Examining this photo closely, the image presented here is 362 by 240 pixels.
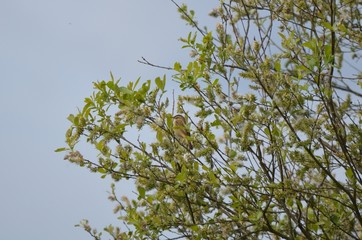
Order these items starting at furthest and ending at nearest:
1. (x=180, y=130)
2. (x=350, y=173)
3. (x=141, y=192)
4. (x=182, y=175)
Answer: (x=180, y=130), (x=141, y=192), (x=350, y=173), (x=182, y=175)

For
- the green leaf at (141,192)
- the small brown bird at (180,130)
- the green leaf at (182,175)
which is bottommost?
the green leaf at (182,175)

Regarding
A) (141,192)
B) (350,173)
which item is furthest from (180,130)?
(350,173)

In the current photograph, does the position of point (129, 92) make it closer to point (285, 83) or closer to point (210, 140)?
point (210, 140)

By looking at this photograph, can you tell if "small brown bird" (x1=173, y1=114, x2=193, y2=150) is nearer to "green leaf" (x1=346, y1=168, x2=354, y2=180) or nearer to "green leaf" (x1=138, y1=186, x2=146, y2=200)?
"green leaf" (x1=138, y1=186, x2=146, y2=200)

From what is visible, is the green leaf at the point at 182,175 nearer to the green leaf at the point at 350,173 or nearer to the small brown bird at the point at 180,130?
the small brown bird at the point at 180,130

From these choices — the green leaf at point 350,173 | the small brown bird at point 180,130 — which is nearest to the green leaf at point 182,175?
the small brown bird at point 180,130

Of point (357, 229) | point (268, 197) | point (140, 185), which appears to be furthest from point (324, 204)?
point (140, 185)

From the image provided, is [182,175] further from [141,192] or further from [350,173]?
[350,173]

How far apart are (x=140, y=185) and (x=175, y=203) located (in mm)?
455

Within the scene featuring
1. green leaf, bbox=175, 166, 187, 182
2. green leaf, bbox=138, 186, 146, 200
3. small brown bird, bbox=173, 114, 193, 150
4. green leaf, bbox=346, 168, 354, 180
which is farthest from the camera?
small brown bird, bbox=173, 114, 193, 150

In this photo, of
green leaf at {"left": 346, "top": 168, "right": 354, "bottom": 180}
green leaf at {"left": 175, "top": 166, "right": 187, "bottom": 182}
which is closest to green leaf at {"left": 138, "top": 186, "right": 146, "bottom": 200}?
green leaf at {"left": 175, "top": 166, "right": 187, "bottom": 182}

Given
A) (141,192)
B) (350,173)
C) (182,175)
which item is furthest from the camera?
(141,192)

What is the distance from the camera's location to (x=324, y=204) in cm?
378

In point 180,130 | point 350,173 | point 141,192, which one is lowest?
point 350,173
